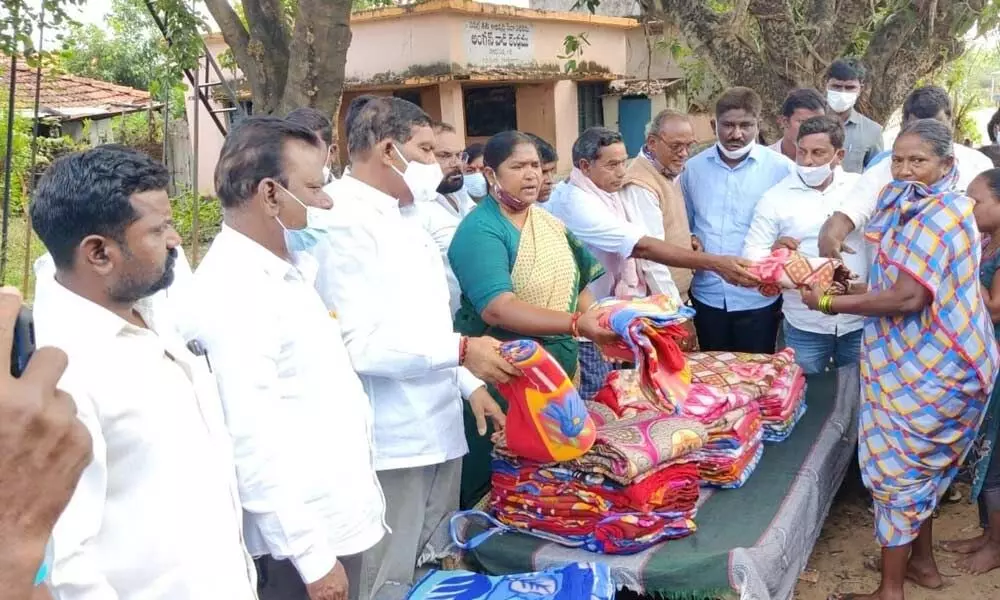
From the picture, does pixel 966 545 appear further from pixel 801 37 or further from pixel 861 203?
pixel 801 37

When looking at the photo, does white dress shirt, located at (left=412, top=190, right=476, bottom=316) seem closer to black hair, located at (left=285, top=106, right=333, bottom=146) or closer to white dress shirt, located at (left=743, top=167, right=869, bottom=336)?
black hair, located at (left=285, top=106, right=333, bottom=146)

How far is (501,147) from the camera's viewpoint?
3.19m

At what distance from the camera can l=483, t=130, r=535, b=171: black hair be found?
3.17m

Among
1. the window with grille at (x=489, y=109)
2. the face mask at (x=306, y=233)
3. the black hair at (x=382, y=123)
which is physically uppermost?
the window with grille at (x=489, y=109)

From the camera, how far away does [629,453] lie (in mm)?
2799

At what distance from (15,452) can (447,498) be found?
7.16 ft

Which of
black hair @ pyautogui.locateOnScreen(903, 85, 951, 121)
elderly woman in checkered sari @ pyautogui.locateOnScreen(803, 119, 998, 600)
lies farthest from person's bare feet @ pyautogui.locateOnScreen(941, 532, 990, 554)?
black hair @ pyautogui.locateOnScreen(903, 85, 951, 121)

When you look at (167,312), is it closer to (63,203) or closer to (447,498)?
(63,203)

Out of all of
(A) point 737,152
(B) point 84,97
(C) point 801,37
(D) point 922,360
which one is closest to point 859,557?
(D) point 922,360

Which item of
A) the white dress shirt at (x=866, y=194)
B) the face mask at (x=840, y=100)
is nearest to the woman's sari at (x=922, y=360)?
the white dress shirt at (x=866, y=194)

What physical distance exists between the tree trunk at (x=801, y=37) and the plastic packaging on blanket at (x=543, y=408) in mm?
4433

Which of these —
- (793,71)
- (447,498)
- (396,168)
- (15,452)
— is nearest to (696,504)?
(447,498)

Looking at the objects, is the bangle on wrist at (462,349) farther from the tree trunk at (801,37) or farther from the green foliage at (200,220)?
the green foliage at (200,220)

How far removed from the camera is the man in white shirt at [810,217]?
13.5ft
